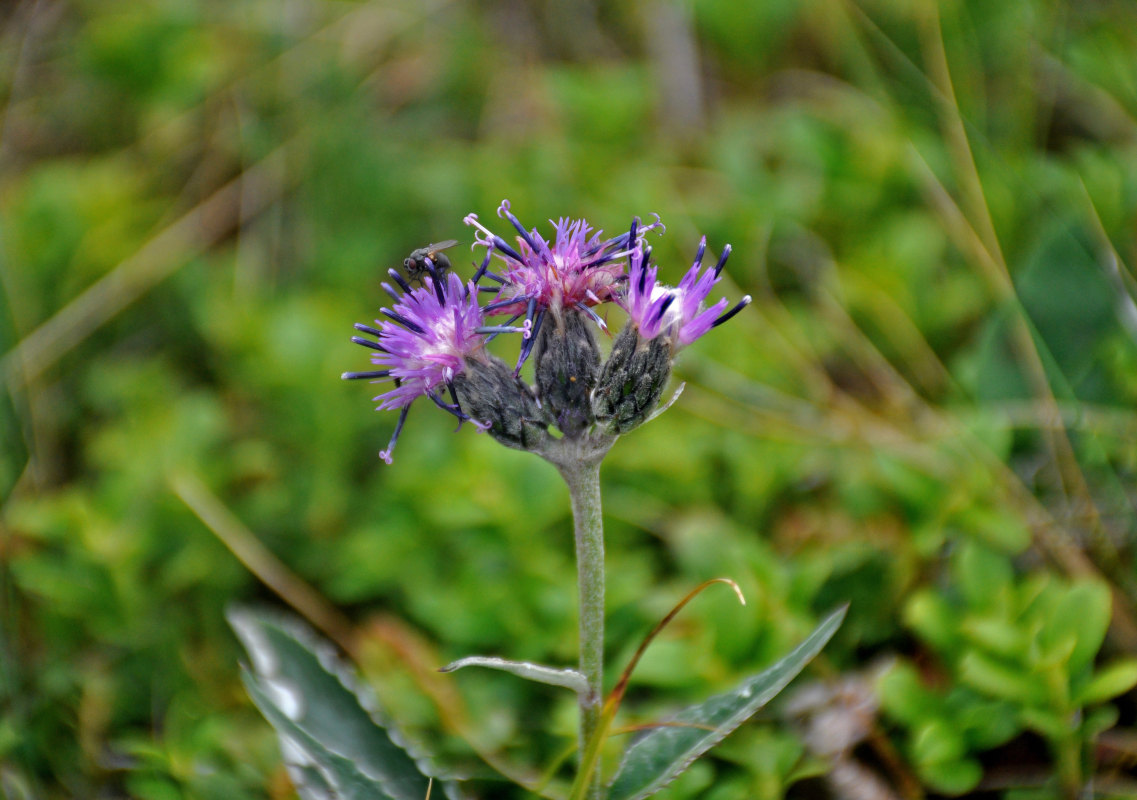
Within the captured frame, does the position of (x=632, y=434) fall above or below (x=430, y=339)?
below

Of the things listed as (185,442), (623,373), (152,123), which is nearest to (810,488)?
(623,373)

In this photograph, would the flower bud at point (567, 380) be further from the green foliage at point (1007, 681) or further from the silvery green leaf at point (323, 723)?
the green foliage at point (1007, 681)

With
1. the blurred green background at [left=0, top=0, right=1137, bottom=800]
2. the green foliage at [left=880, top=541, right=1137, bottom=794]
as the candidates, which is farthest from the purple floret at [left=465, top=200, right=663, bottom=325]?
the green foliage at [left=880, top=541, right=1137, bottom=794]

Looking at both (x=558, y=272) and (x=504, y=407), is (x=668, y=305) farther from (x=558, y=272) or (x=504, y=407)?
(x=504, y=407)

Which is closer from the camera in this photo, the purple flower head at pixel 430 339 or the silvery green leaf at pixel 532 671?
the silvery green leaf at pixel 532 671

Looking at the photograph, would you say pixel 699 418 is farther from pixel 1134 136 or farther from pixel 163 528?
pixel 1134 136

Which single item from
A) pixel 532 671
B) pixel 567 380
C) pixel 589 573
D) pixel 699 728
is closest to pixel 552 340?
pixel 567 380

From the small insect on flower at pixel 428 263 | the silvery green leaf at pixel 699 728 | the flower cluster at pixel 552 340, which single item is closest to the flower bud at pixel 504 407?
the flower cluster at pixel 552 340
